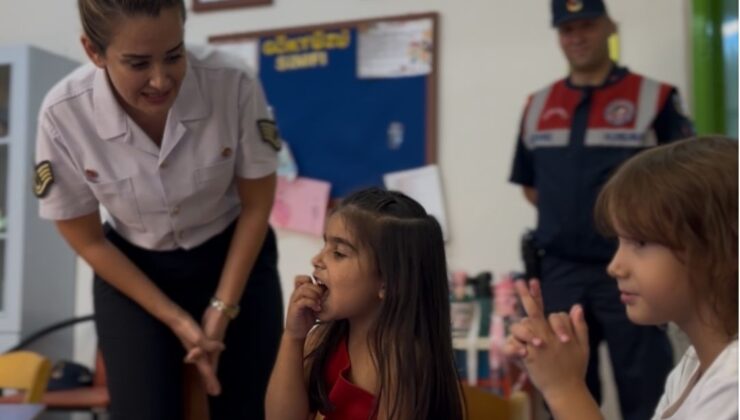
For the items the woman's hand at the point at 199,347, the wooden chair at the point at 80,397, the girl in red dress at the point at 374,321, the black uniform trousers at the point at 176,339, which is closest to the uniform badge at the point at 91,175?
the black uniform trousers at the point at 176,339

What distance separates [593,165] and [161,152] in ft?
3.70

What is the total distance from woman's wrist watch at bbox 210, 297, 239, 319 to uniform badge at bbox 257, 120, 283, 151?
303 millimetres

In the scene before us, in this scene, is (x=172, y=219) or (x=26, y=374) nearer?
(x=172, y=219)

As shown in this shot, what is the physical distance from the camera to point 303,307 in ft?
4.46

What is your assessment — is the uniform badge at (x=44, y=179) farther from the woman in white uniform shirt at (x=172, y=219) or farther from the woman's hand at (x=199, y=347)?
the woman's hand at (x=199, y=347)

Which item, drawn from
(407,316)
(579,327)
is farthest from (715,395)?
(407,316)

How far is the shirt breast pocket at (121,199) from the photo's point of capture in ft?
5.57

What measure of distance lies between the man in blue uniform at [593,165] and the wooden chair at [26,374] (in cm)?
130

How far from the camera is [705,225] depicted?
0.99 metres

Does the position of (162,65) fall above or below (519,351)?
above

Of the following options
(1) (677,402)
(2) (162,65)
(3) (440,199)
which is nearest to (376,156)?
(3) (440,199)

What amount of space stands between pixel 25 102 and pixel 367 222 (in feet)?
7.81

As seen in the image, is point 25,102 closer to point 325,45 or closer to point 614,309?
point 325,45

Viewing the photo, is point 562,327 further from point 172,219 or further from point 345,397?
point 172,219
